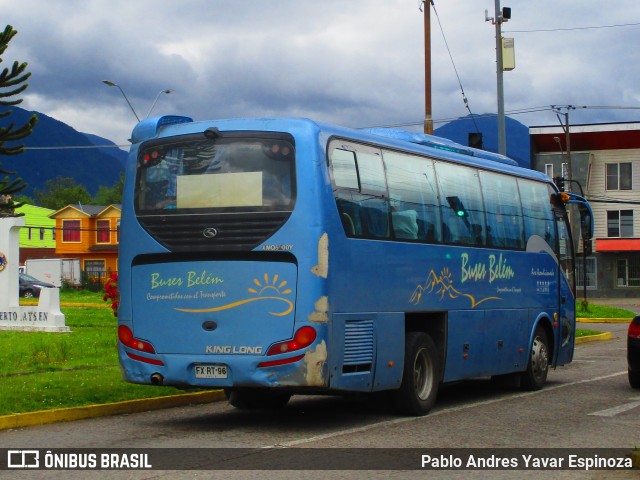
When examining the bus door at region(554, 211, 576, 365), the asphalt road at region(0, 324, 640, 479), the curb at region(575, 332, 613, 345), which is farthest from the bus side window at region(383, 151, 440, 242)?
the curb at region(575, 332, 613, 345)

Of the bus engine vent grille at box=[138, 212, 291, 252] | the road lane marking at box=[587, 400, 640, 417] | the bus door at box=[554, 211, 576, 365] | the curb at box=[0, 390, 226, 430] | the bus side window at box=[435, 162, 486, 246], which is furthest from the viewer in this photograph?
the bus door at box=[554, 211, 576, 365]

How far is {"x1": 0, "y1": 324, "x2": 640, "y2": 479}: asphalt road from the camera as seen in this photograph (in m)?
9.43

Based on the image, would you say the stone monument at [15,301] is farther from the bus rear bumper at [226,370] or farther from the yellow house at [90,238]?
the yellow house at [90,238]

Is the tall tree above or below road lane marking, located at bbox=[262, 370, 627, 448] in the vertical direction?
above

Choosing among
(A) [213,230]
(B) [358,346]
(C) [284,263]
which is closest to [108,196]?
(A) [213,230]

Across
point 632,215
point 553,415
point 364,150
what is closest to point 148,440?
point 364,150

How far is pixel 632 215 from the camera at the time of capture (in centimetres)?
6719

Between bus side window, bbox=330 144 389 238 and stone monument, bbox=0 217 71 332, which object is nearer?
bus side window, bbox=330 144 389 238

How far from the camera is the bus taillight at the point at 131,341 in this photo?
12422 millimetres

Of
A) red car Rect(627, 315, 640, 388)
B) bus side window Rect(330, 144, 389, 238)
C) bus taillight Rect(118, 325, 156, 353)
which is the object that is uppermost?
bus side window Rect(330, 144, 389, 238)

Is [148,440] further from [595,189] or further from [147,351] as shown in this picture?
[595,189]

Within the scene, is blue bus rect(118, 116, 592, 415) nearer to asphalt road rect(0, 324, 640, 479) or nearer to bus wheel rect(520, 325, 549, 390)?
asphalt road rect(0, 324, 640, 479)

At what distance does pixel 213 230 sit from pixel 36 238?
99.9 m

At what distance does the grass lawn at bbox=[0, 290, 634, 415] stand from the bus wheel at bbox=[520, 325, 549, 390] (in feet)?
18.6
